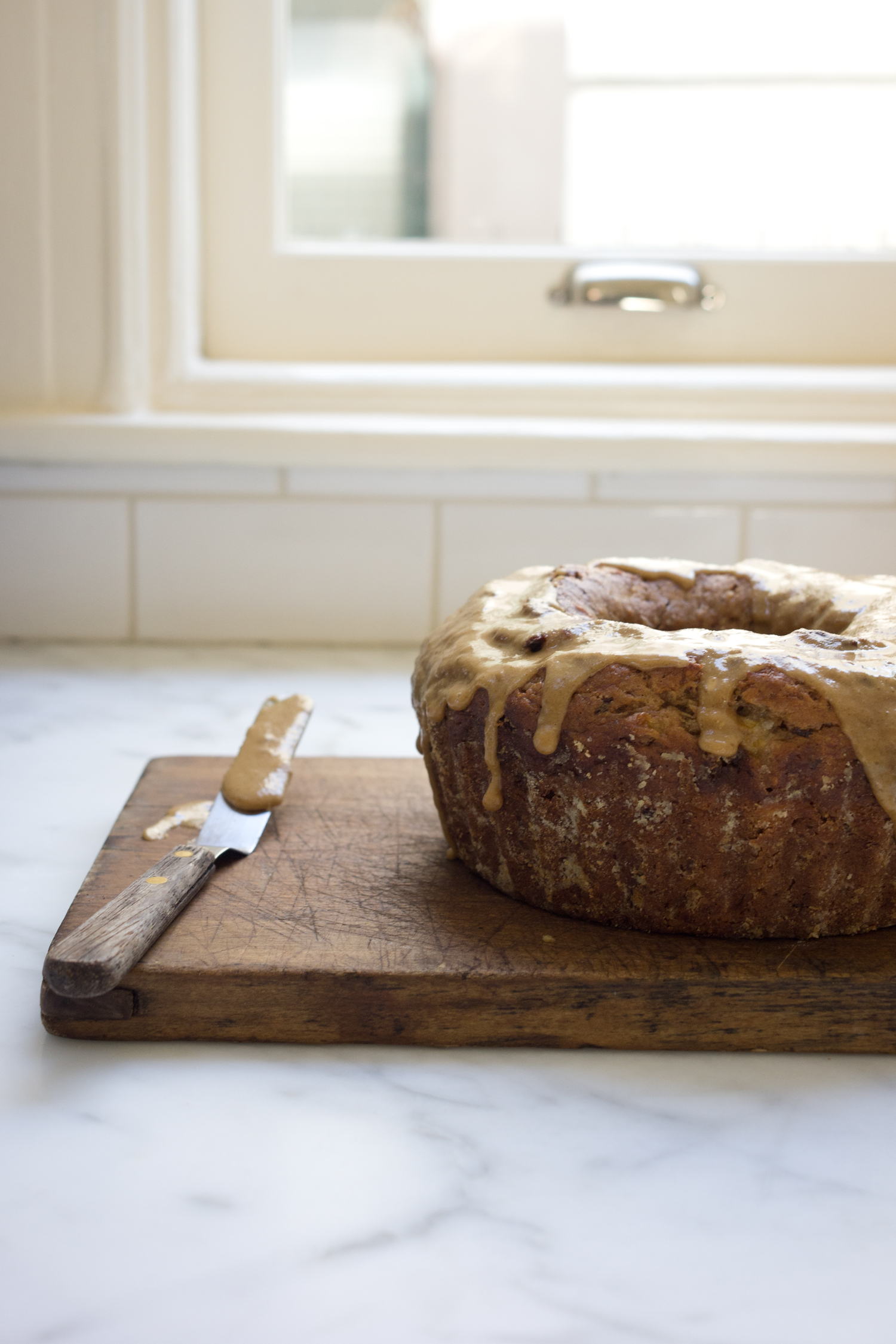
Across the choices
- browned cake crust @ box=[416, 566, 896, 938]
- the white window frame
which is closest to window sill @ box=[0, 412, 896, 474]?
the white window frame

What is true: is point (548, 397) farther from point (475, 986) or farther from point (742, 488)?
point (475, 986)

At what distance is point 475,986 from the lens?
59 centimetres

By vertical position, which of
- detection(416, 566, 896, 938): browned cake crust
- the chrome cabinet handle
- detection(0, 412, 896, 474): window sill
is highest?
the chrome cabinet handle

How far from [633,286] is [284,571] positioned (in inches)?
22.4

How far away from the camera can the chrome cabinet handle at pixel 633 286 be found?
149cm

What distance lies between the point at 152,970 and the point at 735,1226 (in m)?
0.30

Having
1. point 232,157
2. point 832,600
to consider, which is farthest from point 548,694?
point 232,157

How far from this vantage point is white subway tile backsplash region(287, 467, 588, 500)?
53.7 inches

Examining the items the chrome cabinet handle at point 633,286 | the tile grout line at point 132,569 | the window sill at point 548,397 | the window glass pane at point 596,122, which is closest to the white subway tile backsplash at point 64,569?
the tile grout line at point 132,569

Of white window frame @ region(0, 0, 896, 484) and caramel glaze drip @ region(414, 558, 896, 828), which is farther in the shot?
white window frame @ region(0, 0, 896, 484)

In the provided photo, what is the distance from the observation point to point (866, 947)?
0.65 m

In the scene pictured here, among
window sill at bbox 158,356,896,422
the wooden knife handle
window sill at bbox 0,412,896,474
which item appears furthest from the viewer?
window sill at bbox 158,356,896,422

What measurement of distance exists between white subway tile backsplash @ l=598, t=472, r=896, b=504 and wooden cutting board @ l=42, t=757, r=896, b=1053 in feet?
2.58

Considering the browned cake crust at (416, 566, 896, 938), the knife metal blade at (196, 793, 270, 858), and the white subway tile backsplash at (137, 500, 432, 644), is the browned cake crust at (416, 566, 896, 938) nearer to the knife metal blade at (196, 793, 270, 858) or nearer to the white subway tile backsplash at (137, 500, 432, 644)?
the knife metal blade at (196, 793, 270, 858)
